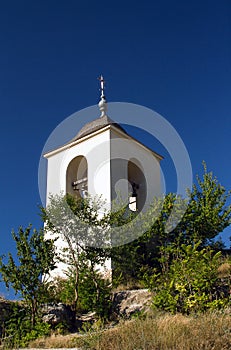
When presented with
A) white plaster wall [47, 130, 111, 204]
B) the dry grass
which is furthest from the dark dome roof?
the dry grass

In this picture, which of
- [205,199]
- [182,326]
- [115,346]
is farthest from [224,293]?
[205,199]

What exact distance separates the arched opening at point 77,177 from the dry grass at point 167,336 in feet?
29.1

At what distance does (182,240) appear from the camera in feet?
39.8

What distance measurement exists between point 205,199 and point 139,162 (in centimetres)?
327

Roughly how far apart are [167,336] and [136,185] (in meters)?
10.5

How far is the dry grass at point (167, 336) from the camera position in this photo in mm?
5047

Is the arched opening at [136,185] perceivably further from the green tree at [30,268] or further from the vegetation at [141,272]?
the green tree at [30,268]

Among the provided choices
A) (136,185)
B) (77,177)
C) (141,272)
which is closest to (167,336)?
(141,272)

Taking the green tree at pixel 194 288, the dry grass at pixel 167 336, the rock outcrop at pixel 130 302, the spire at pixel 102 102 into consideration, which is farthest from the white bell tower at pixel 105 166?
the dry grass at pixel 167 336

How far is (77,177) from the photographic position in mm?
15602

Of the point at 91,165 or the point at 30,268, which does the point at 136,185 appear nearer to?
the point at 91,165

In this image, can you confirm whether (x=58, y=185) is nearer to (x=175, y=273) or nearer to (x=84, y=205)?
(x=84, y=205)

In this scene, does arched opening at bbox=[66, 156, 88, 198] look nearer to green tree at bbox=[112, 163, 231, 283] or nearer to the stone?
green tree at bbox=[112, 163, 231, 283]

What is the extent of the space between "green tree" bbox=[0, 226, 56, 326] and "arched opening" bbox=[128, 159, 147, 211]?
229 inches
